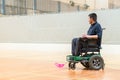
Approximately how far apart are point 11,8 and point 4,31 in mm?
1305

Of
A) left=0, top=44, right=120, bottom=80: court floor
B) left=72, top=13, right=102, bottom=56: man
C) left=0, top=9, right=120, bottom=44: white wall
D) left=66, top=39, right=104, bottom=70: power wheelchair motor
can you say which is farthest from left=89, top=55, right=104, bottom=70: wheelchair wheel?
left=0, top=9, right=120, bottom=44: white wall

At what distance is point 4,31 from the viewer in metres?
Answer: 13.9

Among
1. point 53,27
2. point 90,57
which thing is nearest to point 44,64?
point 90,57

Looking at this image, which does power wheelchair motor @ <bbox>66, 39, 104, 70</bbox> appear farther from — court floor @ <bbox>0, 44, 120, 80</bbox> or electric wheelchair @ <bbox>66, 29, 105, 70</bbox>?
court floor @ <bbox>0, 44, 120, 80</bbox>

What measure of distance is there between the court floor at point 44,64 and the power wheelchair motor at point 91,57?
15 centimetres

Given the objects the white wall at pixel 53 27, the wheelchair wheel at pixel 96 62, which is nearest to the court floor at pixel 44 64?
the wheelchair wheel at pixel 96 62

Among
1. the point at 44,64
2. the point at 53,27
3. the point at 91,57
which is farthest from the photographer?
the point at 53,27

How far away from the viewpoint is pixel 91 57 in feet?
18.9

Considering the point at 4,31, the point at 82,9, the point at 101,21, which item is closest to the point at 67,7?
the point at 82,9

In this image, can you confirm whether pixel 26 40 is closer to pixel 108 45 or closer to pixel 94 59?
pixel 108 45

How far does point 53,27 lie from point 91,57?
685 centimetres

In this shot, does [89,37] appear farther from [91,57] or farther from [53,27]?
[53,27]

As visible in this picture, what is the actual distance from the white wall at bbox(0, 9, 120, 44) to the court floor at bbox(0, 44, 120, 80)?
345 mm

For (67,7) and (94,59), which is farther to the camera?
(67,7)
